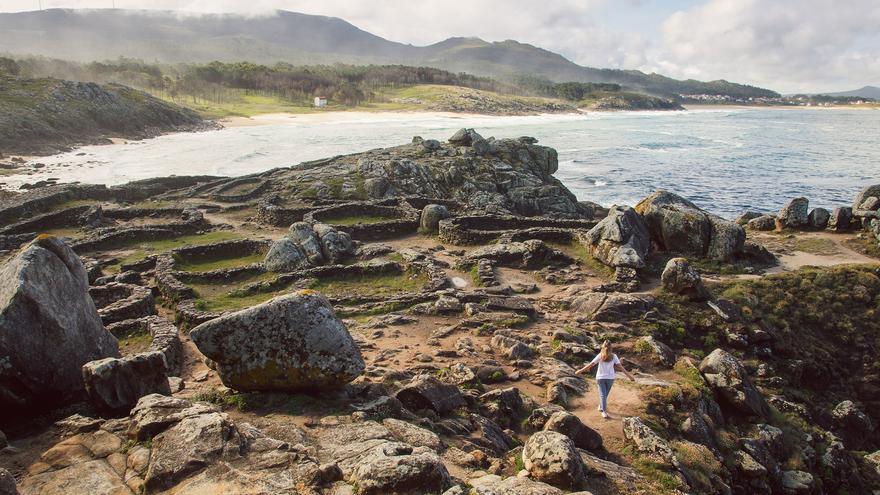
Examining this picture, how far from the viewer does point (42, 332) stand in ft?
31.4

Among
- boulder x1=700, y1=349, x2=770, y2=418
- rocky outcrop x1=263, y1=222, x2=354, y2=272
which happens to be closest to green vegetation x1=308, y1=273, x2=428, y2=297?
rocky outcrop x1=263, y1=222, x2=354, y2=272

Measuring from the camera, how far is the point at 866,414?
1825cm

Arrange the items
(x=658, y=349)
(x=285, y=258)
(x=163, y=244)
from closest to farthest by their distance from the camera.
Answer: (x=658, y=349), (x=285, y=258), (x=163, y=244)

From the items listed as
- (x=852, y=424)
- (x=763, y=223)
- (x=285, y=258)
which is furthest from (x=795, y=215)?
(x=285, y=258)

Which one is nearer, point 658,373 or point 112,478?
point 112,478

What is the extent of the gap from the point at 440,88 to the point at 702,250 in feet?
564

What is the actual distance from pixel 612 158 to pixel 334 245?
6240 cm

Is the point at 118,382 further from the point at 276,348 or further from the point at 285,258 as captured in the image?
the point at 285,258

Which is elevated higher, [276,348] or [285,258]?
[276,348]

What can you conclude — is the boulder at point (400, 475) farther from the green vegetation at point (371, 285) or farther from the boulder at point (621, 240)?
the boulder at point (621, 240)

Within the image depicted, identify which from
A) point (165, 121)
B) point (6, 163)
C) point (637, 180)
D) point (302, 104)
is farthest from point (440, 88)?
point (6, 163)

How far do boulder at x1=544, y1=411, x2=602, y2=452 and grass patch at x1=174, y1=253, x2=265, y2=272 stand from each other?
17.3 m

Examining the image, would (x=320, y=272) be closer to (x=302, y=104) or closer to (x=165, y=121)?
(x=165, y=121)

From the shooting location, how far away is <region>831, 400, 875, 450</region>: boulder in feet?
56.1
